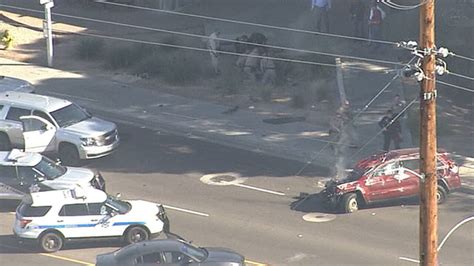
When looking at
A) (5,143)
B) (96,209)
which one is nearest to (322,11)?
(5,143)

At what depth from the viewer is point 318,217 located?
27.0m

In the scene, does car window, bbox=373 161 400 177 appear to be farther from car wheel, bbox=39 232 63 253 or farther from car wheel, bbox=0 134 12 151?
car wheel, bbox=0 134 12 151

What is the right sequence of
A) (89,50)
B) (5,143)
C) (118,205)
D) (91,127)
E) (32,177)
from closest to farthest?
(118,205), (32,177), (91,127), (5,143), (89,50)

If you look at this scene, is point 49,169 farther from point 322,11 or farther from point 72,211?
point 322,11

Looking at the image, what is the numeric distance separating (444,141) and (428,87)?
49.2 feet

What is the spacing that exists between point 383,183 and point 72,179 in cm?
717

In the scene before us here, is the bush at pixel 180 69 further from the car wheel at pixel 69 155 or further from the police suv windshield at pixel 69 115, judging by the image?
the car wheel at pixel 69 155

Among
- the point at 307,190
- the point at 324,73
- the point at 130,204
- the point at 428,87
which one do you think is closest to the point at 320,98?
the point at 324,73

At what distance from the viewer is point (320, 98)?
1422 inches

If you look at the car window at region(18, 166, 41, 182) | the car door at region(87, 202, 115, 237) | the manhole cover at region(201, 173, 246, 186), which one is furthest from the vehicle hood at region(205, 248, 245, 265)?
the manhole cover at region(201, 173, 246, 186)

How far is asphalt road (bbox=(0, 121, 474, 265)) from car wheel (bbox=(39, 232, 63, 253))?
0.18 meters

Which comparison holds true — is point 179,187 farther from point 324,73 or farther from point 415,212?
point 324,73

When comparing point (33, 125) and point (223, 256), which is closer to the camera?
point (223, 256)

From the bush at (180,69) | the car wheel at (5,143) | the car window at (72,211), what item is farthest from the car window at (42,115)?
the bush at (180,69)
